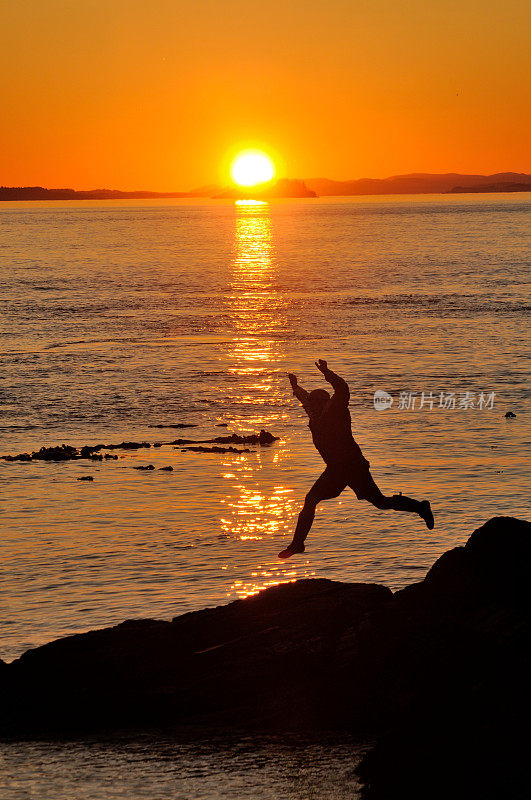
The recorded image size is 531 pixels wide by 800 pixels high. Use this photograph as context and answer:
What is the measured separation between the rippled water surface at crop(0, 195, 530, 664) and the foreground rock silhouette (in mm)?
3482

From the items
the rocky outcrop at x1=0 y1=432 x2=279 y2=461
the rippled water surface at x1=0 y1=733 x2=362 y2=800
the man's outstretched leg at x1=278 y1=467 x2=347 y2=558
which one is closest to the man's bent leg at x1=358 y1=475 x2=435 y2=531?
the man's outstretched leg at x1=278 y1=467 x2=347 y2=558

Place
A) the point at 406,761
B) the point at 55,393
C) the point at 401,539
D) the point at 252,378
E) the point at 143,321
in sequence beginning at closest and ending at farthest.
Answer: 1. the point at 406,761
2. the point at 401,539
3. the point at 55,393
4. the point at 252,378
5. the point at 143,321

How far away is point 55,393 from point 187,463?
1552cm

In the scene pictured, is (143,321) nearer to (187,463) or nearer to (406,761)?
(187,463)

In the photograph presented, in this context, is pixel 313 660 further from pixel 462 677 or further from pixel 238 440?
pixel 238 440

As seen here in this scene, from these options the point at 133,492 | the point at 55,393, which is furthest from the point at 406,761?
the point at 55,393

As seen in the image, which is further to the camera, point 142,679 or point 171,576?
point 171,576

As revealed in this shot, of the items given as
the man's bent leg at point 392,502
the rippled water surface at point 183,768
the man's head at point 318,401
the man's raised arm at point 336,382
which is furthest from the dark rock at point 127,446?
the man's raised arm at point 336,382

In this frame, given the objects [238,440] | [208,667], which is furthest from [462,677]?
[238,440]

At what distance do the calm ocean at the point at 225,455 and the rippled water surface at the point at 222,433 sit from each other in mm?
84

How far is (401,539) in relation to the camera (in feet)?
80.5

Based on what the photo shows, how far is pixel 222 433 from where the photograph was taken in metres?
36.8

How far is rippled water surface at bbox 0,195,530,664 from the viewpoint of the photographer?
22.3m

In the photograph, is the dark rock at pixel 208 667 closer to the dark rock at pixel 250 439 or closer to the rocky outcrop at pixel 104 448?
the rocky outcrop at pixel 104 448
